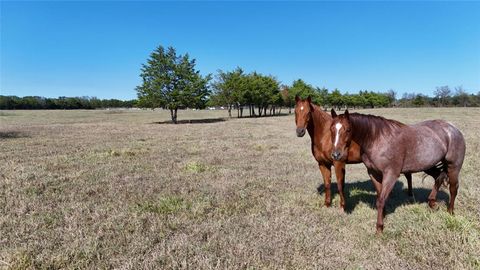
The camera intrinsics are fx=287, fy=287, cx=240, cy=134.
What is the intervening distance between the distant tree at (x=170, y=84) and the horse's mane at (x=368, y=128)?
37641 mm

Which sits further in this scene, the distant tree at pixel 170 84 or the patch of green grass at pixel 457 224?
the distant tree at pixel 170 84

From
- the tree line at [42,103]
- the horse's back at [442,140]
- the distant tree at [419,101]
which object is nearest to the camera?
the horse's back at [442,140]

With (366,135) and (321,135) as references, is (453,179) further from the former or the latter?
(321,135)

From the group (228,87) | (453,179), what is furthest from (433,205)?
(228,87)

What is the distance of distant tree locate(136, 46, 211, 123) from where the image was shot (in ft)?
133

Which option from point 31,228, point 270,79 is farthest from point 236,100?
point 31,228

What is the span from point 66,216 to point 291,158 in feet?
28.9

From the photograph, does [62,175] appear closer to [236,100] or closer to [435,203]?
[435,203]

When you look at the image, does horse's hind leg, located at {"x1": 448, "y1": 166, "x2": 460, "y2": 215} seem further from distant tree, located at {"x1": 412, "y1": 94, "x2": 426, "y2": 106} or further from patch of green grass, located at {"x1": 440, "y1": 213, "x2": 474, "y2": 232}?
distant tree, located at {"x1": 412, "y1": 94, "x2": 426, "y2": 106}

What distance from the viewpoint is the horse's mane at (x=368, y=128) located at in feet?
16.1

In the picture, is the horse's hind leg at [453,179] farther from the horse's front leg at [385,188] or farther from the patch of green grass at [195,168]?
the patch of green grass at [195,168]

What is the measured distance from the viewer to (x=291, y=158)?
485 inches

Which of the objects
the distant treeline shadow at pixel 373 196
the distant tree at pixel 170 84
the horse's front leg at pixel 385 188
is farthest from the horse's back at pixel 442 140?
the distant tree at pixel 170 84

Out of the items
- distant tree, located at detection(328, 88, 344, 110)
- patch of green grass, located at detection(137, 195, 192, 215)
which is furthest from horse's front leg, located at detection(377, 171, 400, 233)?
distant tree, located at detection(328, 88, 344, 110)
